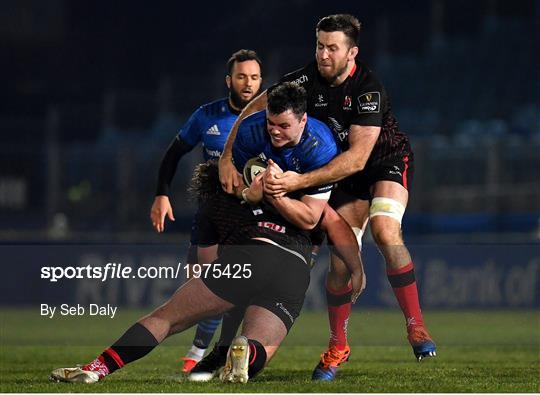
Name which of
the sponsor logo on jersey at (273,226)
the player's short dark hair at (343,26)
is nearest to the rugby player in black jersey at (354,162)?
the player's short dark hair at (343,26)

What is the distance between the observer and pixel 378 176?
836 cm

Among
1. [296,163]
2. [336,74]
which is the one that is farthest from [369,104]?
[296,163]

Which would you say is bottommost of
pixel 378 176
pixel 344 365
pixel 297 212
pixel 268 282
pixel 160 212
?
pixel 344 365

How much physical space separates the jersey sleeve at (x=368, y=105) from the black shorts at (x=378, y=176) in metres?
0.35

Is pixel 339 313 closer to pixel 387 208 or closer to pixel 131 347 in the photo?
pixel 387 208

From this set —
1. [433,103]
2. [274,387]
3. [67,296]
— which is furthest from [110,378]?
[433,103]

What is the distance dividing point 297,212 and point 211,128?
1.91 meters

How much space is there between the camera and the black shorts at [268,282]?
24.7 ft

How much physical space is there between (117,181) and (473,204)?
17.1 feet

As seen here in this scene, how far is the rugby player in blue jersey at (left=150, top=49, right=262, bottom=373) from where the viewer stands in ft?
30.0

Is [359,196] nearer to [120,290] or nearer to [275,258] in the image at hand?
[275,258]

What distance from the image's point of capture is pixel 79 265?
15203 millimetres

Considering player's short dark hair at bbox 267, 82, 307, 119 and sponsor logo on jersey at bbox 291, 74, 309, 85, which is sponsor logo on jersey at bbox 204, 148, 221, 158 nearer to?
sponsor logo on jersey at bbox 291, 74, 309, 85

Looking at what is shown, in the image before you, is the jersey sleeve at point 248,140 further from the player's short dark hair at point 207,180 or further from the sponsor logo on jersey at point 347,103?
the sponsor logo on jersey at point 347,103
